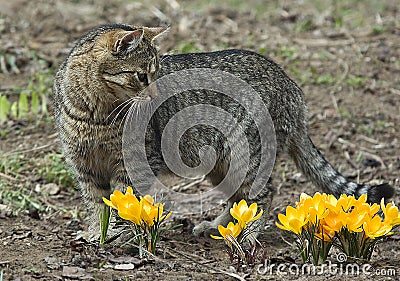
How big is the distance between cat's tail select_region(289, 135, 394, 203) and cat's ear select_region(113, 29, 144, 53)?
1.57 m

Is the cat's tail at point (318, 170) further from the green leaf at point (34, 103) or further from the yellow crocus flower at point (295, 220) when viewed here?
the green leaf at point (34, 103)

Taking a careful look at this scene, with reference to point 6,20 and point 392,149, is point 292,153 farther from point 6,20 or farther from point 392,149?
point 6,20

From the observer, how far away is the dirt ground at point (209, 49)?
4.10 meters

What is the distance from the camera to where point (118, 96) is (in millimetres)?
4676

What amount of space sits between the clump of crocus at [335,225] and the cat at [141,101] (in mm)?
855

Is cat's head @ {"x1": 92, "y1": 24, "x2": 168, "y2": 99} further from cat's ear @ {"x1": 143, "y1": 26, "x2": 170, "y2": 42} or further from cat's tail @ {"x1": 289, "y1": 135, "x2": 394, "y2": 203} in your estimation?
cat's tail @ {"x1": 289, "y1": 135, "x2": 394, "y2": 203}

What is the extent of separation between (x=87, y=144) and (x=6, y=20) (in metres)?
4.87

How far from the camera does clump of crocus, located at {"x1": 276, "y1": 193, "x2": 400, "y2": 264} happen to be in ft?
12.6

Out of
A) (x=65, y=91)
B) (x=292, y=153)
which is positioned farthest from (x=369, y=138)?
(x=65, y=91)

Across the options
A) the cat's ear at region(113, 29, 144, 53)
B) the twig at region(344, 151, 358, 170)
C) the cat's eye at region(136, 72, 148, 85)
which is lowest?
the twig at region(344, 151, 358, 170)

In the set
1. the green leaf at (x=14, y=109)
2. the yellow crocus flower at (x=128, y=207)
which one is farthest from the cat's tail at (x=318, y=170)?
the green leaf at (x=14, y=109)

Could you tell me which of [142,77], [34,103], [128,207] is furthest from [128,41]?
[34,103]

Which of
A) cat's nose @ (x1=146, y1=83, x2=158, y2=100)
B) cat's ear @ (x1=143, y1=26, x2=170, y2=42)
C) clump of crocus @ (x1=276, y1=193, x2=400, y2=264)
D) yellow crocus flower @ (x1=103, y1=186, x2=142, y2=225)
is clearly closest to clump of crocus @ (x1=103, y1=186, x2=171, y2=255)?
yellow crocus flower @ (x1=103, y1=186, x2=142, y2=225)

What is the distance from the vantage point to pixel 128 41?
179 inches
